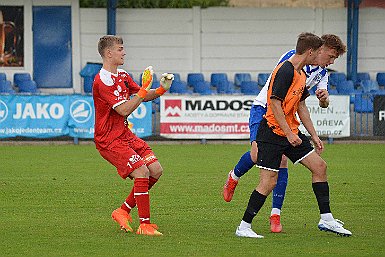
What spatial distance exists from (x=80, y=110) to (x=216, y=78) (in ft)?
24.9

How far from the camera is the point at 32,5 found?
3088cm

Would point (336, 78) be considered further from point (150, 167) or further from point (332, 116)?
point (150, 167)

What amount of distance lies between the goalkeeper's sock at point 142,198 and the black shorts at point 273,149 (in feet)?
3.75

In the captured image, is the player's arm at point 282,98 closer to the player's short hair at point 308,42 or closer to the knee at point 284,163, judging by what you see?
the player's short hair at point 308,42

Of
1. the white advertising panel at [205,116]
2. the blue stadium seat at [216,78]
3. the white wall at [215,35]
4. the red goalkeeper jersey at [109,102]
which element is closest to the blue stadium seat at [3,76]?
the white wall at [215,35]

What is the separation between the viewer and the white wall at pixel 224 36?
31.5m

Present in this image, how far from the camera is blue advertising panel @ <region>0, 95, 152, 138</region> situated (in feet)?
78.8

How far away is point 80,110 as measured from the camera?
24.2 metres

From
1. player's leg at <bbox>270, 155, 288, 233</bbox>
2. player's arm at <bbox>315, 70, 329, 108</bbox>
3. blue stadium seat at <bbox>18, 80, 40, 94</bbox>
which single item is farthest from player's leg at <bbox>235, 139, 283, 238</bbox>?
blue stadium seat at <bbox>18, 80, 40, 94</bbox>

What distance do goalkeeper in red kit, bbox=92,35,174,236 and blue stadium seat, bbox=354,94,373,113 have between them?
48.7 feet

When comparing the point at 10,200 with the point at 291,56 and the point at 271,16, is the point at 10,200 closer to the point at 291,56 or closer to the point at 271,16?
the point at 291,56

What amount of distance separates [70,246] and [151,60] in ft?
72.6

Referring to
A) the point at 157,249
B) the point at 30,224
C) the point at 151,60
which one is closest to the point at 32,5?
the point at 151,60

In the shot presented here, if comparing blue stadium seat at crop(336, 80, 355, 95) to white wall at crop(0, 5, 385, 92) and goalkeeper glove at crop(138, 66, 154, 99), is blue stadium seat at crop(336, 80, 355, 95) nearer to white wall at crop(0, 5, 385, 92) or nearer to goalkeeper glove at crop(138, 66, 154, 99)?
white wall at crop(0, 5, 385, 92)
